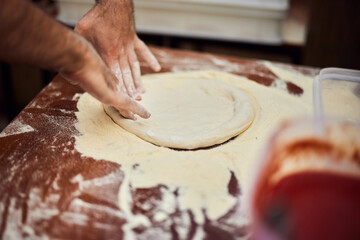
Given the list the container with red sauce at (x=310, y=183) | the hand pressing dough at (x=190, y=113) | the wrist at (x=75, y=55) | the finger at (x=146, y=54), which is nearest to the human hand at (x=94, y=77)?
the wrist at (x=75, y=55)

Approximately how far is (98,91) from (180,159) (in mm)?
346

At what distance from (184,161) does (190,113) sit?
11.5 inches

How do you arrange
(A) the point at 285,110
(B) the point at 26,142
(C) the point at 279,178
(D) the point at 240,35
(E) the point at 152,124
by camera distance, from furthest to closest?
(D) the point at 240,35
(A) the point at 285,110
(E) the point at 152,124
(B) the point at 26,142
(C) the point at 279,178

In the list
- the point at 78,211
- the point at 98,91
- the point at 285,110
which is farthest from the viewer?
the point at 285,110

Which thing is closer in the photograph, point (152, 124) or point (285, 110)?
point (152, 124)

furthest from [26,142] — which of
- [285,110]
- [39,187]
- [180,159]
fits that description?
[285,110]

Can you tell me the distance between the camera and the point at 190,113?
139 centimetres

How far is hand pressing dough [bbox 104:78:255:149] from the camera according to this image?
1.24 m

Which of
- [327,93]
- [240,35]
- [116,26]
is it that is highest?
[116,26]

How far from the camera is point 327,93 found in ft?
4.16

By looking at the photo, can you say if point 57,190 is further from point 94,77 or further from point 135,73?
point 135,73

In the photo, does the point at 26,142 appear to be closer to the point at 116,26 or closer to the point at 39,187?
the point at 39,187

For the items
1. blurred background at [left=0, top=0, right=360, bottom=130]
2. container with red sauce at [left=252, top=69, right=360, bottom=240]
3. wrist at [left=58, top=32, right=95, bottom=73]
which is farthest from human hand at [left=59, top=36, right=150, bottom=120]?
blurred background at [left=0, top=0, right=360, bottom=130]

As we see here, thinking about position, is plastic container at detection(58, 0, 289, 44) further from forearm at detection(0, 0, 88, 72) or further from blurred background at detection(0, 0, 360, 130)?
forearm at detection(0, 0, 88, 72)
